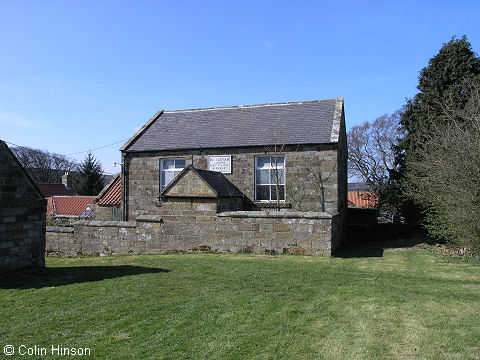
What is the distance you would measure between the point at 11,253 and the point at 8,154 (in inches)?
103

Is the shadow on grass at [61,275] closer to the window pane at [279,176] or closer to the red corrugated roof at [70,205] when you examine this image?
the window pane at [279,176]

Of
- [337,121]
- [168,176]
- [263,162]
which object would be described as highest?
[337,121]

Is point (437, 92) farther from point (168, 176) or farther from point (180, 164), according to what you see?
point (168, 176)

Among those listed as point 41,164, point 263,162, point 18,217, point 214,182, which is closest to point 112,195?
point 263,162

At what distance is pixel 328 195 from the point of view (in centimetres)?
1630

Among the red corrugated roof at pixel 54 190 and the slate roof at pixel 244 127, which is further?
the red corrugated roof at pixel 54 190

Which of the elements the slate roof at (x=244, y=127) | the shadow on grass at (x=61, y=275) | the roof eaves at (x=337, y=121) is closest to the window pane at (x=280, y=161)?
the slate roof at (x=244, y=127)

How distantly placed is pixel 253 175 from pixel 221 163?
1.73 meters

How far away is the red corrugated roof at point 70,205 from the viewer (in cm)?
3444

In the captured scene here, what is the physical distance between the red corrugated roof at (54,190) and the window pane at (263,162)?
119 feet

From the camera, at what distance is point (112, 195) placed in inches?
930

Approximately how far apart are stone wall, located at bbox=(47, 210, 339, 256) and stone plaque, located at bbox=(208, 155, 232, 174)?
4.40 metres

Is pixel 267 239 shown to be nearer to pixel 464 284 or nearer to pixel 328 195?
pixel 328 195

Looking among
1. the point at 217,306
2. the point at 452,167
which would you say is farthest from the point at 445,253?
the point at 217,306
